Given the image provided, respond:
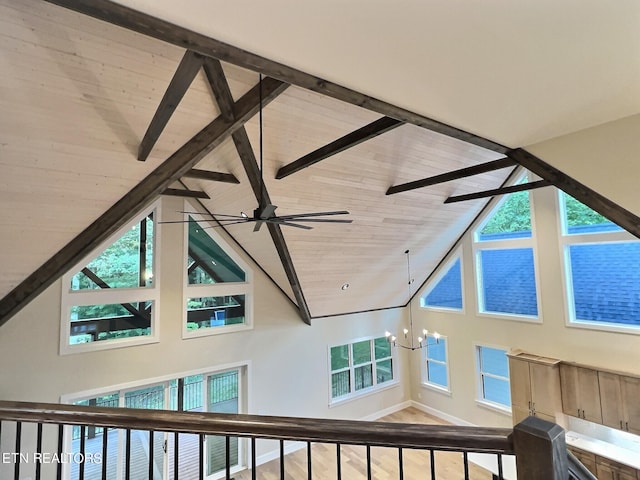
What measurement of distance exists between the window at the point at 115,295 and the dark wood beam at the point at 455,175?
13.2ft

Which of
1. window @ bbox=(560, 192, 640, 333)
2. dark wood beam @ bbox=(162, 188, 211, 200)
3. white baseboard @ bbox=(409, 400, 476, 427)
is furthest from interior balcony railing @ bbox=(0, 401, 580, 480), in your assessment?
white baseboard @ bbox=(409, 400, 476, 427)

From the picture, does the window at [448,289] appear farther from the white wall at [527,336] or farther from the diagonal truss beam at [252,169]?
the diagonal truss beam at [252,169]

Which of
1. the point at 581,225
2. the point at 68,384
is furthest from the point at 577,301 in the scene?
the point at 68,384

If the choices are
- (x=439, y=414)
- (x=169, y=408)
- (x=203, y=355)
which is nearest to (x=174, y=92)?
(x=203, y=355)

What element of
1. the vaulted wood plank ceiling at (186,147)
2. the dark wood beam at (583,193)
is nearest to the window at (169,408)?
the vaulted wood plank ceiling at (186,147)

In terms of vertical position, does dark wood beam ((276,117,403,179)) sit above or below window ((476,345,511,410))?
above

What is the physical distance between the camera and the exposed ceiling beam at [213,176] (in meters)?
4.47

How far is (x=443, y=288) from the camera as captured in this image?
27.1 feet

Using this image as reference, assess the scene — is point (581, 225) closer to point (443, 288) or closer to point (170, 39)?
point (443, 288)

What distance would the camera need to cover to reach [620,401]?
5.20 metres

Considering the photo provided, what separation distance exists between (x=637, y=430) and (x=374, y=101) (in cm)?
640

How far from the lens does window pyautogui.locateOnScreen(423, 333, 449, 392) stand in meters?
8.19

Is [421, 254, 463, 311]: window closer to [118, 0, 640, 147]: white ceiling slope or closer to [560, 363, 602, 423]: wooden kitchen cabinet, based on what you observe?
[560, 363, 602, 423]: wooden kitchen cabinet

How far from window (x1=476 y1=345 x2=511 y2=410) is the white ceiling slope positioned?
6.32 metres
